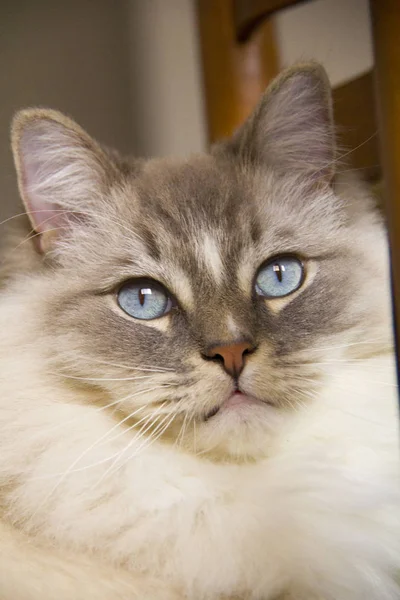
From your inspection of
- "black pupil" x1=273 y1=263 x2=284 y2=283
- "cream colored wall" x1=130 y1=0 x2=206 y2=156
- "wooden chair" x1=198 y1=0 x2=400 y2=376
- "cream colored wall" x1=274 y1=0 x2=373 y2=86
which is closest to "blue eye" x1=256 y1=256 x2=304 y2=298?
"black pupil" x1=273 y1=263 x2=284 y2=283

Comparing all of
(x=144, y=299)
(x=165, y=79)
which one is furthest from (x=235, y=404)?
(x=165, y=79)

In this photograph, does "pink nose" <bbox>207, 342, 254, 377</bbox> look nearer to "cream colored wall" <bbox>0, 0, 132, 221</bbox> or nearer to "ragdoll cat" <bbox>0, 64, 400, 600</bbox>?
"ragdoll cat" <bbox>0, 64, 400, 600</bbox>

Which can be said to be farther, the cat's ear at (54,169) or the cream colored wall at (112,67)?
the cream colored wall at (112,67)

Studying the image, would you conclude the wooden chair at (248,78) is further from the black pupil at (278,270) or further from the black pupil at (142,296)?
the black pupil at (142,296)

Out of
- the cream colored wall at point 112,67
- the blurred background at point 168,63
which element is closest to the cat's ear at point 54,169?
the blurred background at point 168,63

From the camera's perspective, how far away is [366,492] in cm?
91

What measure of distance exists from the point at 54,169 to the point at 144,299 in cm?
32

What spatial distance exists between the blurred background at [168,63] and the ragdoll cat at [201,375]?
0.64 ft

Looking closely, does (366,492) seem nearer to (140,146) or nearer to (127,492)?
(127,492)

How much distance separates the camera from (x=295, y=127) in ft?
3.74

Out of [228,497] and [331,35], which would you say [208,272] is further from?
[331,35]

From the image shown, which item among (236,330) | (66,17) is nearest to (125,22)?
(66,17)

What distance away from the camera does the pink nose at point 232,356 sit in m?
0.88

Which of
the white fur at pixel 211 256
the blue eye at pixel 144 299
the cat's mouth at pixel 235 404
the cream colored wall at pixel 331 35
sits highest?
the cream colored wall at pixel 331 35
